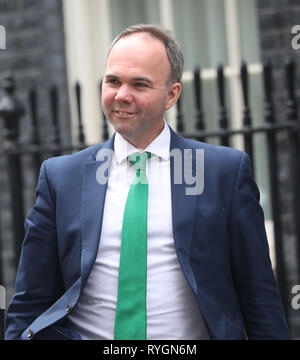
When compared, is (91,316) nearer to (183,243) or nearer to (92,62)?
(183,243)

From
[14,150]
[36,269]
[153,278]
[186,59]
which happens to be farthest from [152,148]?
[186,59]

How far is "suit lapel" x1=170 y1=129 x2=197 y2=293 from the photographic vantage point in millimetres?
2379

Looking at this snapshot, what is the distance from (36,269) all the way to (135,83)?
0.68m

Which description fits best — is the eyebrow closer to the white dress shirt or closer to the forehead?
the forehead

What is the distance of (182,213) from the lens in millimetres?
2424

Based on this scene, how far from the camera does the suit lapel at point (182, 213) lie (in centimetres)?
238

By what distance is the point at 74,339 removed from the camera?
2.45 m

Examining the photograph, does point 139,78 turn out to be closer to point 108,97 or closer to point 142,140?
point 108,97

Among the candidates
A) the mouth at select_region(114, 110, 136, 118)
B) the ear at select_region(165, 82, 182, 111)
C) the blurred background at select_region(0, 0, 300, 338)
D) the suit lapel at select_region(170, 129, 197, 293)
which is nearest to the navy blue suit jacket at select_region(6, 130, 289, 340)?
the suit lapel at select_region(170, 129, 197, 293)

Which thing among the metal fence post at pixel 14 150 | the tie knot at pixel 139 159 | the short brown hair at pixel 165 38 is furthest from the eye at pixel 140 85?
the metal fence post at pixel 14 150

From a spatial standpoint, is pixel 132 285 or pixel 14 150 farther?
pixel 14 150

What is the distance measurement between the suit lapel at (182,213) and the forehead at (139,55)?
294mm
